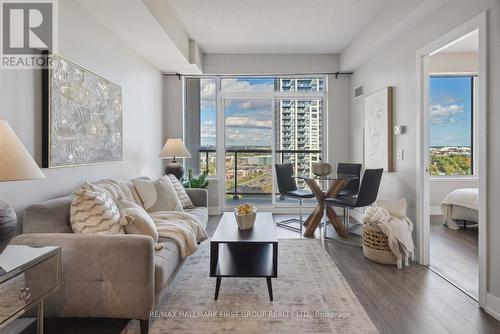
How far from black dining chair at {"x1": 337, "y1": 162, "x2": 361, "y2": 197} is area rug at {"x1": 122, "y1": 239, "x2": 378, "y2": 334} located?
5.83ft

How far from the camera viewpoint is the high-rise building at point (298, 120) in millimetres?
5559

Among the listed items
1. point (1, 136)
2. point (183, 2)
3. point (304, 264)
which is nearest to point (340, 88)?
point (183, 2)

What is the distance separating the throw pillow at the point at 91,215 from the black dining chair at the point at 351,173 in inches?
128

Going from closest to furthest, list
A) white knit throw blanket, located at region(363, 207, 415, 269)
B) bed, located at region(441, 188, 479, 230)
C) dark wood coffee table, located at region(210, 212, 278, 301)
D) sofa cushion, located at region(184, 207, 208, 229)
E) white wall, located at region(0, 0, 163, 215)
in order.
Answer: white wall, located at region(0, 0, 163, 215) → dark wood coffee table, located at region(210, 212, 278, 301) → white knit throw blanket, located at region(363, 207, 415, 269) → sofa cushion, located at region(184, 207, 208, 229) → bed, located at region(441, 188, 479, 230)

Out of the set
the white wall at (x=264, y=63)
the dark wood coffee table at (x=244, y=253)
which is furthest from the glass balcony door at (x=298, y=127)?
the dark wood coffee table at (x=244, y=253)

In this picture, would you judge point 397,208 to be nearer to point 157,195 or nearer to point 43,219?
point 157,195

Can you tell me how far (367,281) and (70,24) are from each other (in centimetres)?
339

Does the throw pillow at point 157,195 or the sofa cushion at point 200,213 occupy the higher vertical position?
the throw pillow at point 157,195

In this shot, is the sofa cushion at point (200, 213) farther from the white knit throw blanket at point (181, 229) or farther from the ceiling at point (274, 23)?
the ceiling at point (274, 23)

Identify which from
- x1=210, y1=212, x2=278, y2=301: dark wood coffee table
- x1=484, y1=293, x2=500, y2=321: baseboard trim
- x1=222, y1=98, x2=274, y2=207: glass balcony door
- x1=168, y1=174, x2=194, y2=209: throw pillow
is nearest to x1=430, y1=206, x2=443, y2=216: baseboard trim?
x1=222, y1=98, x2=274, y2=207: glass balcony door

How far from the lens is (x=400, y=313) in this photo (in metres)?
2.14

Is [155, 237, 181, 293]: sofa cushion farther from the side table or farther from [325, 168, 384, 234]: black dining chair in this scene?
[325, 168, 384, 234]: black dining chair

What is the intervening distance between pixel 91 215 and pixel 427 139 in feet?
10.3

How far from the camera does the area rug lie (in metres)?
1.98
